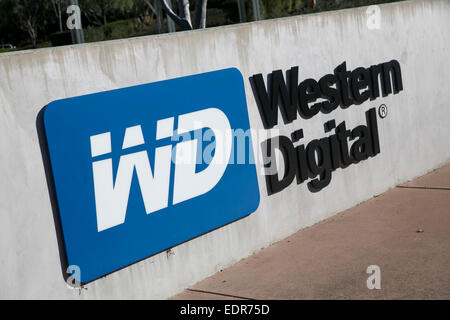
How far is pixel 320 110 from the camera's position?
336 inches

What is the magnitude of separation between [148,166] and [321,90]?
3.13 meters

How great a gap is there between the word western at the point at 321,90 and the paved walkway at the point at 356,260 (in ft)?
4.75

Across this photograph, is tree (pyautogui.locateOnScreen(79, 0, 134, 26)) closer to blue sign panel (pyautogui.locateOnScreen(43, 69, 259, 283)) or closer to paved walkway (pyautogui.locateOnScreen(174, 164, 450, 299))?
blue sign panel (pyautogui.locateOnScreen(43, 69, 259, 283))

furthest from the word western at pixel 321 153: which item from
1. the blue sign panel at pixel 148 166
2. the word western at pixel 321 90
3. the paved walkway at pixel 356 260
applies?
the paved walkway at pixel 356 260

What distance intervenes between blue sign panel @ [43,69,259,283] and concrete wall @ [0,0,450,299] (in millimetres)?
139

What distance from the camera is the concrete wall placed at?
5395 millimetres

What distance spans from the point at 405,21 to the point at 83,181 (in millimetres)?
6368

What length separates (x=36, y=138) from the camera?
5516mm

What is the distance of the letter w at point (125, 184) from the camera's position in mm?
5918

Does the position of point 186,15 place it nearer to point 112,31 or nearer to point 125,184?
point 112,31

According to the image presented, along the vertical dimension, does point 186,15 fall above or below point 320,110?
above

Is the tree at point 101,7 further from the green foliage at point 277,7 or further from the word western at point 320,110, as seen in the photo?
the word western at point 320,110

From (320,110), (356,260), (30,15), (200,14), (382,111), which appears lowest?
(356,260)

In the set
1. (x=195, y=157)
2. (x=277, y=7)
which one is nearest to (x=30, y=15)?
(x=277, y=7)
